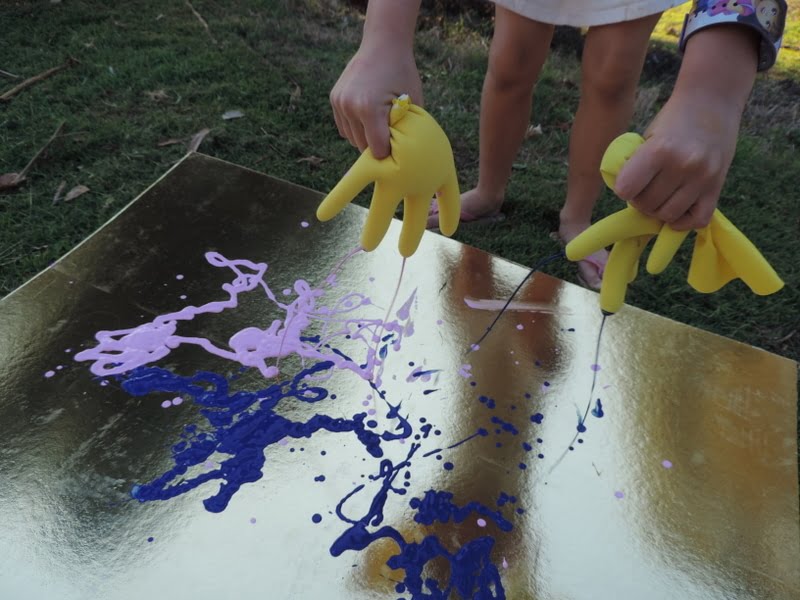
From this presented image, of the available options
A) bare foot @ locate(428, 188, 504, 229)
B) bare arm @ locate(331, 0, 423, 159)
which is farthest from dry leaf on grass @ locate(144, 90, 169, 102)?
bare arm @ locate(331, 0, 423, 159)

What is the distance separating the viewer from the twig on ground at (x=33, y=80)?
1.73 m

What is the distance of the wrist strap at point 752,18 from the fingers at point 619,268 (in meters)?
0.21

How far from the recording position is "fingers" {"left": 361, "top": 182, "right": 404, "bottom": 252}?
740mm

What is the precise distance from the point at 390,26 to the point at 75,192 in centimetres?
96

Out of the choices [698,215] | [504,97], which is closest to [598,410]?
[698,215]

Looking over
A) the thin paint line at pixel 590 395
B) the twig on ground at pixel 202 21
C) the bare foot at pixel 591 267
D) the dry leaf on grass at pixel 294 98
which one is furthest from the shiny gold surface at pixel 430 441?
the twig on ground at pixel 202 21

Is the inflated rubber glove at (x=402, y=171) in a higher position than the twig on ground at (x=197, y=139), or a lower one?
higher

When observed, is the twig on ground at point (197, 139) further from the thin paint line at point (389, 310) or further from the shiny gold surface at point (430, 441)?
the thin paint line at point (389, 310)

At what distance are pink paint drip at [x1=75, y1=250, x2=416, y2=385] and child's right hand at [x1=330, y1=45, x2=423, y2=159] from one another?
315mm

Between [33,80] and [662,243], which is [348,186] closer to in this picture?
[662,243]

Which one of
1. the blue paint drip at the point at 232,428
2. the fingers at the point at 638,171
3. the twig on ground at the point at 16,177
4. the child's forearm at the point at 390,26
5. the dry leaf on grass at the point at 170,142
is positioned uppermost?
the child's forearm at the point at 390,26

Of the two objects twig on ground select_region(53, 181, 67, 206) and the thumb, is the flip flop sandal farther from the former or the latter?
twig on ground select_region(53, 181, 67, 206)

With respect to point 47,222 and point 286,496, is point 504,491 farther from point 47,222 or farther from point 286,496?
point 47,222

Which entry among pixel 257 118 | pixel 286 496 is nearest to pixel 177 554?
pixel 286 496
